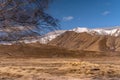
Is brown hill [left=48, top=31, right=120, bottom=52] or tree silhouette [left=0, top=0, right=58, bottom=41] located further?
brown hill [left=48, top=31, right=120, bottom=52]

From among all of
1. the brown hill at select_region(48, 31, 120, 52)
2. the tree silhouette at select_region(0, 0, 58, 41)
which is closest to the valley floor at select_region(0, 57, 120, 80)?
the tree silhouette at select_region(0, 0, 58, 41)

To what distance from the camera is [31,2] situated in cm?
1281

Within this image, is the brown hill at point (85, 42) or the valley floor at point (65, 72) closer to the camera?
the valley floor at point (65, 72)

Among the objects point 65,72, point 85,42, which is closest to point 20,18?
point 65,72

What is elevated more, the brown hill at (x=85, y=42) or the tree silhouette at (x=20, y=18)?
the brown hill at (x=85, y=42)

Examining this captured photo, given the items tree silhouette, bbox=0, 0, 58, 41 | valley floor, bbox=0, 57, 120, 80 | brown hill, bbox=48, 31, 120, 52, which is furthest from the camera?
brown hill, bbox=48, 31, 120, 52

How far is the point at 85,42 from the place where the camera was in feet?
304

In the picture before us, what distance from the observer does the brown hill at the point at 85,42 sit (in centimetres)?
8844

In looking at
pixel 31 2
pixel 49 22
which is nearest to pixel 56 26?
pixel 49 22

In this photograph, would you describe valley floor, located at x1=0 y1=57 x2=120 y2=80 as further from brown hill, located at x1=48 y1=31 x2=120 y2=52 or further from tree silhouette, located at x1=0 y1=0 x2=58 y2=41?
brown hill, located at x1=48 y1=31 x2=120 y2=52

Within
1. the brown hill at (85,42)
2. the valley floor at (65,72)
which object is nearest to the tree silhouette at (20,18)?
the valley floor at (65,72)

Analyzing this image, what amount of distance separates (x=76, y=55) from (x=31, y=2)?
50035 mm

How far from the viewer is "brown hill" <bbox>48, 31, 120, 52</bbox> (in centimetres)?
8844

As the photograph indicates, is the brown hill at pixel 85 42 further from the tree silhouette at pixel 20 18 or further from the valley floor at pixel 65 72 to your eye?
the tree silhouette at pixel 20 18
